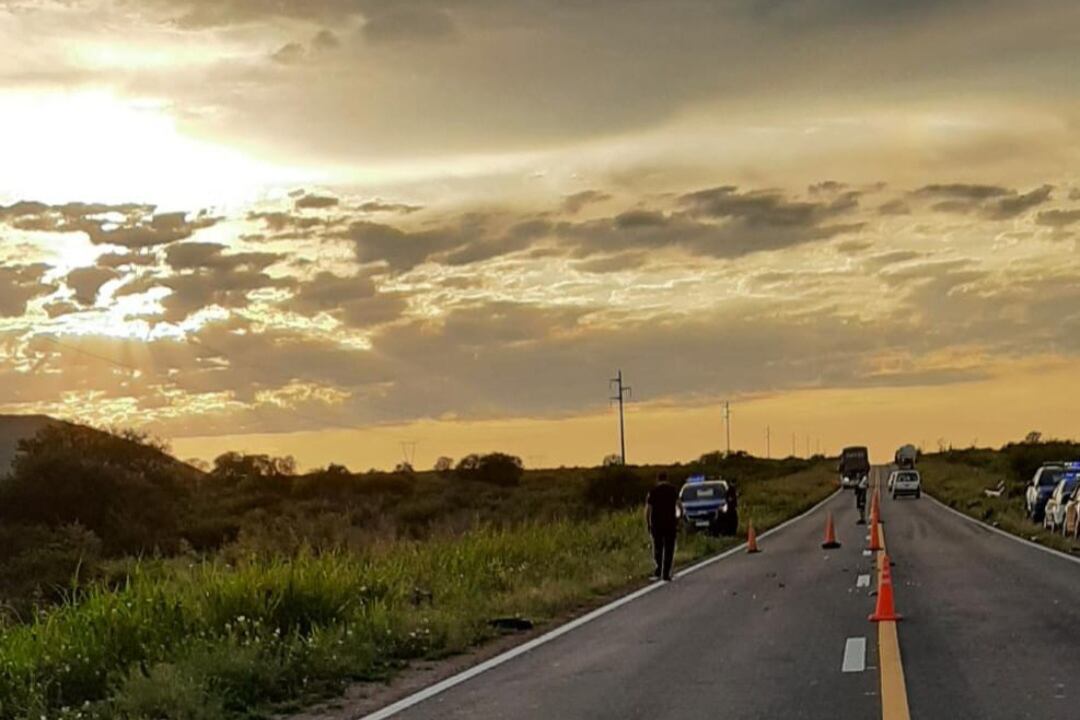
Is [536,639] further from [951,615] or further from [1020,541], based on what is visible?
[1020,541]

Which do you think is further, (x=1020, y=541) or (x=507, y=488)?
(x=507, y=488)

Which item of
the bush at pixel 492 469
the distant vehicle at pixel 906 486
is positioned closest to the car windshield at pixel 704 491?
the distant vehicle at pixel 906 486

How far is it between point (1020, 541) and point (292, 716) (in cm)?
2727

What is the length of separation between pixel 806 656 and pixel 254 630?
17.9ft

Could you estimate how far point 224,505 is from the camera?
81.6 m

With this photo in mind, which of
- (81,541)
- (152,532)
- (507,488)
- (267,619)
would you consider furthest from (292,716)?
(507,488)

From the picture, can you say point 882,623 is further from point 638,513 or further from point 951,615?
point 638,513

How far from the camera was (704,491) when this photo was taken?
41375 millimetres

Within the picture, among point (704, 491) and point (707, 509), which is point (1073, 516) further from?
point (704, 491)

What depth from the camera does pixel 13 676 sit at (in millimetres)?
12484

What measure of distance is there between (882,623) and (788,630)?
3.46ft

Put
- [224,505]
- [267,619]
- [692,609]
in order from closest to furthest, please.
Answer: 1. [267,619]
2. [692,609]
3. [224,505]

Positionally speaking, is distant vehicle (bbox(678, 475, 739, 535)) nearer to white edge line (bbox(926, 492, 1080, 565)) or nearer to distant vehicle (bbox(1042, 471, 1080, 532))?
white edge line (bbox(926, 492, 1080, 565))

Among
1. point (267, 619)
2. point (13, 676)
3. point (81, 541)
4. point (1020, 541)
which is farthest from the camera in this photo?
point (81, 541)
